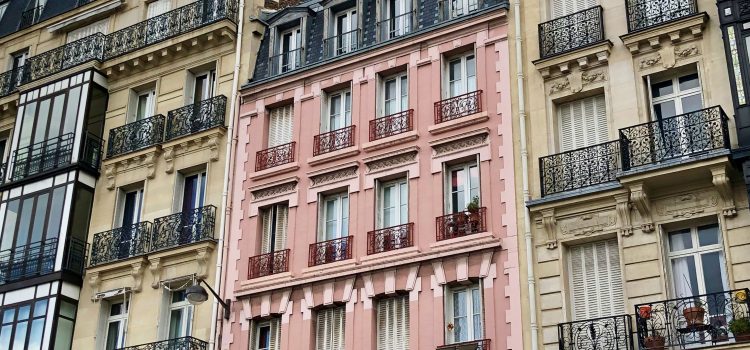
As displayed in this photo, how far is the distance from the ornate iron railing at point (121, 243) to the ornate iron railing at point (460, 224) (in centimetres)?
797

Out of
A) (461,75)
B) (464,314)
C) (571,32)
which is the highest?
(571,32)

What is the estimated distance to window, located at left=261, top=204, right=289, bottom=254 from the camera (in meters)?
24.6

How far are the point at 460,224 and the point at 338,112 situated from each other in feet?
16.6

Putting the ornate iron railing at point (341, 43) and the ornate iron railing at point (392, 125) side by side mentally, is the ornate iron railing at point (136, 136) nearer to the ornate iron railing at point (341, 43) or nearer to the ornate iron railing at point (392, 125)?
the ornate iron railing at point (341, 43)

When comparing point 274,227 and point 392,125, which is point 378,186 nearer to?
point 392,125

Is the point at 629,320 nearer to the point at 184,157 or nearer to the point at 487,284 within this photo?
the point at 487,284

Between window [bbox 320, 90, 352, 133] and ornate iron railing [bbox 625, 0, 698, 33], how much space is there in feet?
22.8

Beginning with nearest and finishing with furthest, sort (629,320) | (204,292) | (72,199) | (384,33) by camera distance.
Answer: (629,320)
(204,292)
(384,33)
(72,199)

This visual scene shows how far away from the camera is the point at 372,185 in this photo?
23453 millimetres

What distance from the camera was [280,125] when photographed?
85.9 feet

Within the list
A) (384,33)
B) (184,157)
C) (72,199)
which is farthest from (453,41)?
(72,199)

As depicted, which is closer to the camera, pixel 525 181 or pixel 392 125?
pixel 525 181

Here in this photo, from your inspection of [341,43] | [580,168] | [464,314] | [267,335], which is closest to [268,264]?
[267,335]

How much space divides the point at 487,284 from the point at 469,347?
4.24 feet
